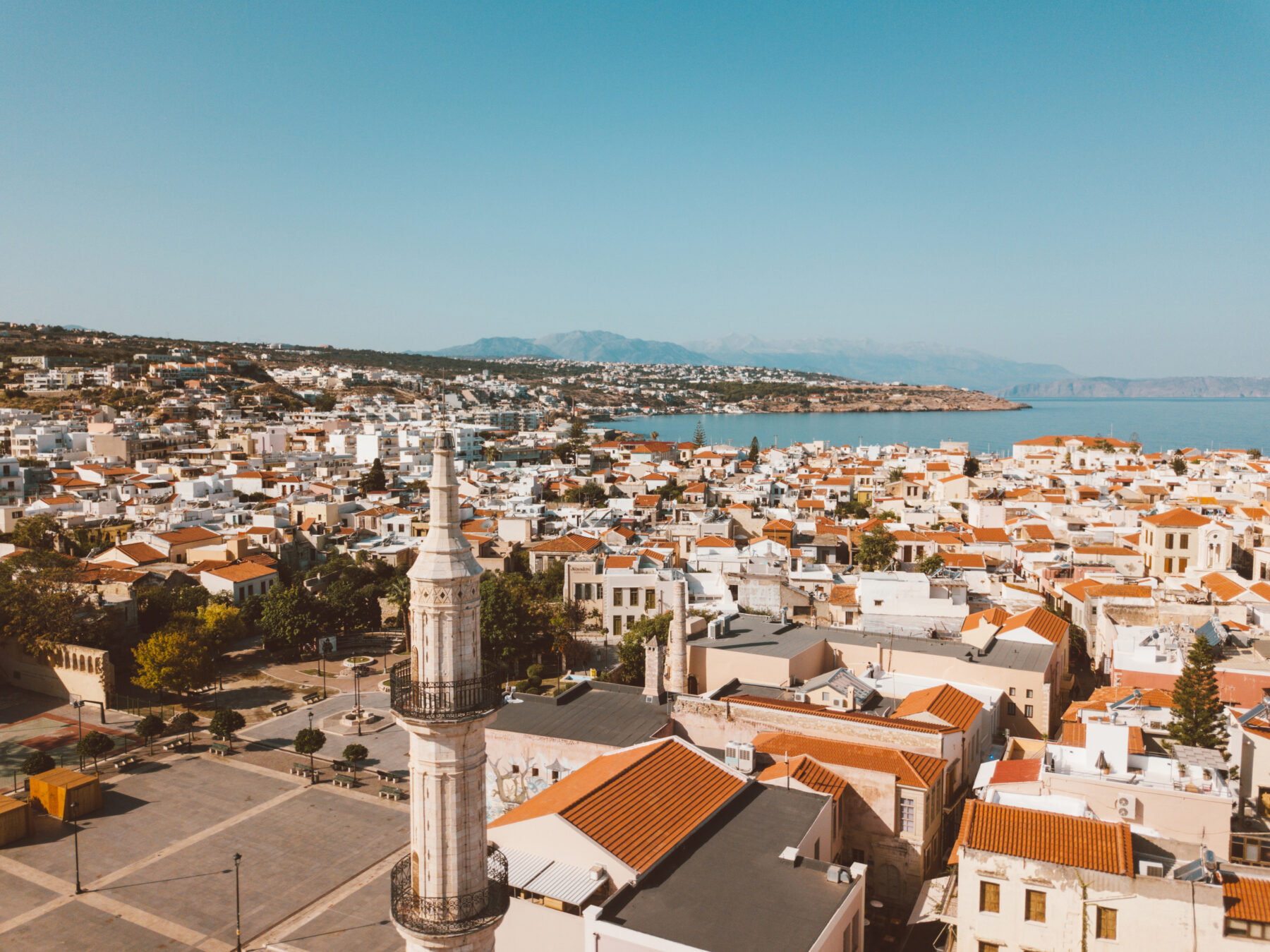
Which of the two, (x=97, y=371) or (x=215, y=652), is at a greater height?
(x=97, y=371)

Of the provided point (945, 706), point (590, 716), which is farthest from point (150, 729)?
point (945, 706)

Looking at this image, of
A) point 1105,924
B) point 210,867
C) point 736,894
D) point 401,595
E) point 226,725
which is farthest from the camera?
point 401,595

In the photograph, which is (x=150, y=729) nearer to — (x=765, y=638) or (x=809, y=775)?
(x=765, y=638)

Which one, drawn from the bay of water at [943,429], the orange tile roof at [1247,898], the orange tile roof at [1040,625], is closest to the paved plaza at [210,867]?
the orange tile roof at [1247,898]

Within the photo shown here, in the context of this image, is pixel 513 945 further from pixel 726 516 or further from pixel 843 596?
pixel 726 516

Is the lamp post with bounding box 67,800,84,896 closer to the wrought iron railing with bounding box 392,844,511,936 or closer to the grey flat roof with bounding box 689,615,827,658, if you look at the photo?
the wrought iron railing with bounding box 392,844,511,936

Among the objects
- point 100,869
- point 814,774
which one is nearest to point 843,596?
point 814,774

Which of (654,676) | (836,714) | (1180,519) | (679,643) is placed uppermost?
(1180,519)
